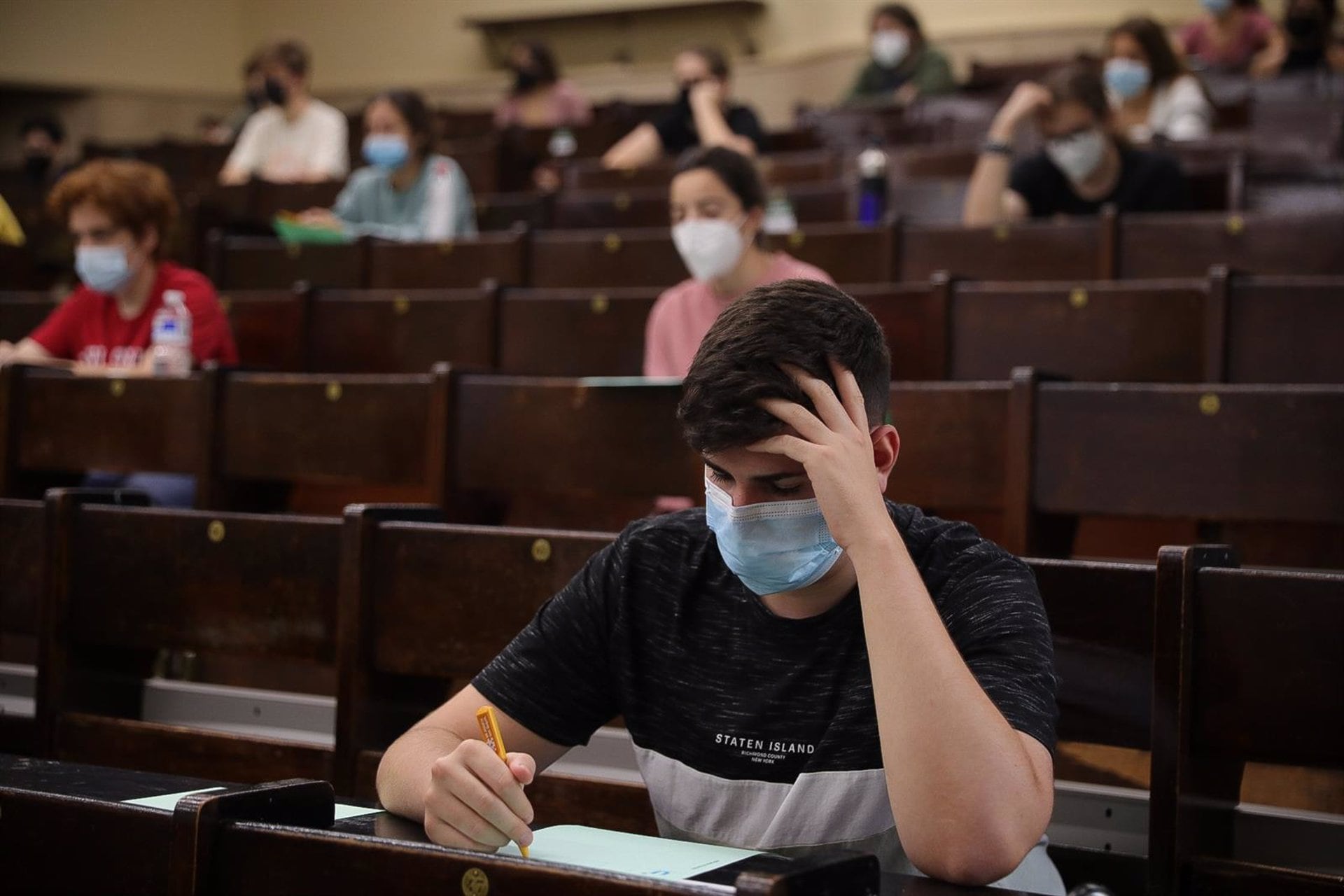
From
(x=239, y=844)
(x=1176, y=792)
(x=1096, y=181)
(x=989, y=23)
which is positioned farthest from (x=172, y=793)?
(x=989, y=23)

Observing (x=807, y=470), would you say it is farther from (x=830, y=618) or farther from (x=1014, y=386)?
(x=1014, y=386)

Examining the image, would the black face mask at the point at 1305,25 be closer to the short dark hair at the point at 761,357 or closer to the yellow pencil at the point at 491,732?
the short dark hair at the point at 761,357

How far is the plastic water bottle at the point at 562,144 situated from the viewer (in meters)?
4.02

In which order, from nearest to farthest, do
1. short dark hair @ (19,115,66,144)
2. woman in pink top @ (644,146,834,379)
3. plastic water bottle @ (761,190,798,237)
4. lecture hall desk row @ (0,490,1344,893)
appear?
lecture hall desk row @ (0,490,1344,893)
woman in pink top @ (644,146,834,379)
plastic water bottle @ (761,190,798,237)
short dark hair @ (19,115,66,144)

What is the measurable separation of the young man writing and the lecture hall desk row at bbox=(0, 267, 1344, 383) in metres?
0.98

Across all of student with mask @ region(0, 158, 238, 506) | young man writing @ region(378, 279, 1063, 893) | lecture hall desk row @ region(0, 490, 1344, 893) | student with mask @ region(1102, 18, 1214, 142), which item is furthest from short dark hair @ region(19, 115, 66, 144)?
young man writing @ region(378, 279, 1063, 893)

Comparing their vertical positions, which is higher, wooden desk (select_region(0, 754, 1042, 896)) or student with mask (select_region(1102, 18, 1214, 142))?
student with mask (select_region(1102, 18, 1214, 142))

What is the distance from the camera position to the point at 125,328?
2158 mm

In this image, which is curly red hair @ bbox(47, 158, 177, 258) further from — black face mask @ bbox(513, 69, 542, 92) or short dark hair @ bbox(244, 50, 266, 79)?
black face mask @ bbox(513, 69, 542, 92)

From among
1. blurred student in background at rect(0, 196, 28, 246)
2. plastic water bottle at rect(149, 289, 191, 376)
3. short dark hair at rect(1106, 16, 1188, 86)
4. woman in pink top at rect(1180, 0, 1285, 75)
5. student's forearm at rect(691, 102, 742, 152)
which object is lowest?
plastic water bottle at rect(149, 289, 191, 376)

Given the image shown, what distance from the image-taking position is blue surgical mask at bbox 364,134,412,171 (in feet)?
9.58

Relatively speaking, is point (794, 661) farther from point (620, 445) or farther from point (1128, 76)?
point (1128, 76)

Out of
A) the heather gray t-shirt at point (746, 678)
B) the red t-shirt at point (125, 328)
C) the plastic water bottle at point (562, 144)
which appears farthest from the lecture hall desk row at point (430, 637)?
the plastic water bottle at point (562, 144)

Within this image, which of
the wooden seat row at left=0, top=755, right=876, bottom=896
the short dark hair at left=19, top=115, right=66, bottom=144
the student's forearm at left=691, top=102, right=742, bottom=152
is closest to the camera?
the wooden seat row at left=0, top=755, right=876, bottom=896
